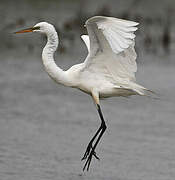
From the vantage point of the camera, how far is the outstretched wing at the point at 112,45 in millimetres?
7430

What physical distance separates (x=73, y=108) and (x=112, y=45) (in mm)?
5197

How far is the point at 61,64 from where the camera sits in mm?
15898

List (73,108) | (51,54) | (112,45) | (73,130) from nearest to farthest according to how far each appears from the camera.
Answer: (112,45) → (51,54) → (73,130) → (73,108)

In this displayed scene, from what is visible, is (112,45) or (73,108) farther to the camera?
(73,108)

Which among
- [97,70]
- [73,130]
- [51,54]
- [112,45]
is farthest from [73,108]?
[112,45]

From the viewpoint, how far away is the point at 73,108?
41.2ft

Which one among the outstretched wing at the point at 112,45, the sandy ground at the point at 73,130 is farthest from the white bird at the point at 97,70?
the sandy ground at the point at 73,130

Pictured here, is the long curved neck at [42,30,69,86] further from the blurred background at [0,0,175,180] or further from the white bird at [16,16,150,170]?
the blurred background at [0,0,175,180]

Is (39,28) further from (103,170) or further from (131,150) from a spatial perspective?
(131,150)

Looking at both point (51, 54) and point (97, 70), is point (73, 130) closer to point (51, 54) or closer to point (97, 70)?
point (97, 70)

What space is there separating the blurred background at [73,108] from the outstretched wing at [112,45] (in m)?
1.37

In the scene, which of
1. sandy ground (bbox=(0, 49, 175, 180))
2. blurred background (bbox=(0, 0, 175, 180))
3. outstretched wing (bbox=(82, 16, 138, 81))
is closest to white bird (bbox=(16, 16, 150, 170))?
outstretched wing (bbox=(82, 16, 138, 81))

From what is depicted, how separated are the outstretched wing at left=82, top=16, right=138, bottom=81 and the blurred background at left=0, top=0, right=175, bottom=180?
1368mm

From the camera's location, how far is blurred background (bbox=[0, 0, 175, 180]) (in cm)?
905
